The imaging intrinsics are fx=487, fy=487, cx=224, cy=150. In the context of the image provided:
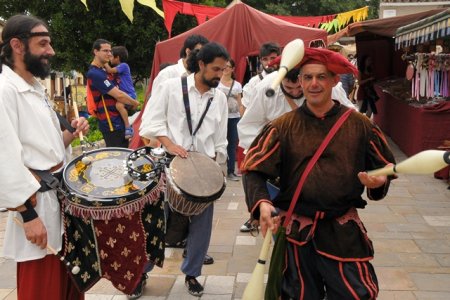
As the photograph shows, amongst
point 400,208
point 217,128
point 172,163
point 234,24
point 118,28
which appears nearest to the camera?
point 172,163

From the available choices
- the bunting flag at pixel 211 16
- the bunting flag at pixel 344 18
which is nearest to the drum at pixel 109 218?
Result: the bunting flag at pixel 211 16

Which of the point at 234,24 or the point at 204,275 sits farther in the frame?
the point at 234,24

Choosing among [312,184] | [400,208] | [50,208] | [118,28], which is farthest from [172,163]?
[118,28]

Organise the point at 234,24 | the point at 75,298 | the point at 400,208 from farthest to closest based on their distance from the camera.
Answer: the point at 234,24 → the point at 400,208 → the point at 75,298

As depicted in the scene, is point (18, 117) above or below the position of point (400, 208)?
above

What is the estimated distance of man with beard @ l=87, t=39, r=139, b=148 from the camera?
5.80 meters

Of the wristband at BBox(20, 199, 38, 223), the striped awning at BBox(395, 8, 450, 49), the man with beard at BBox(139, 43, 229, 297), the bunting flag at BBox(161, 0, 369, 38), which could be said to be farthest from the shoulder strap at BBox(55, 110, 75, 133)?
the bunting flag at BBox(161, 0, 369, 38)

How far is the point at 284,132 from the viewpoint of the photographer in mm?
2473

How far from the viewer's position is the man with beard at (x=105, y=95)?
5797mm

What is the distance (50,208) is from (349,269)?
1578 mm

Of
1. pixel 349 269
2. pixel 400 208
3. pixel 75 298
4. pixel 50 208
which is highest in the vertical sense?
pixel 50 208

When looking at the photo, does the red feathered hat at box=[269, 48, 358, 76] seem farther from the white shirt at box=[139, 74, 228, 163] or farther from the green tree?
the green tree

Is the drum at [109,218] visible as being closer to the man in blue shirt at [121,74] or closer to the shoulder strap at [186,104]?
the shoulder strap at [186,104]

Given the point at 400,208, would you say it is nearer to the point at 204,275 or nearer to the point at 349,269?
the point at 204,275
